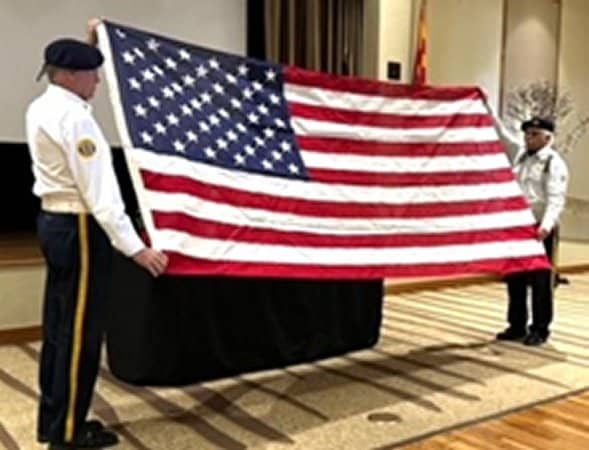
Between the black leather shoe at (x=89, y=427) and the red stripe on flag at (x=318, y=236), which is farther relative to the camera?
the red stripe on flag at (x=318, y=236)

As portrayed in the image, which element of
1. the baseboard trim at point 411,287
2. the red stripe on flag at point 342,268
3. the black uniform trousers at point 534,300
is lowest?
the baseboard trim at point 411,287

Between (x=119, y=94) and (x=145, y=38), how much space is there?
1.13 ft

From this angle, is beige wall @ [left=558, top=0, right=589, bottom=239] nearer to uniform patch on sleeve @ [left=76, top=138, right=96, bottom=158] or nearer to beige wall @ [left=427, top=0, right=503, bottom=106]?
beige wall @ [left=427, top=0, right=503, bottom=106]

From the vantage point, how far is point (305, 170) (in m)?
3.52

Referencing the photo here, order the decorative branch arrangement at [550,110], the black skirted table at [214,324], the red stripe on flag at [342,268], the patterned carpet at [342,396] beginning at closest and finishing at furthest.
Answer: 1. the red stripe on flag at [342,268]
2. the patterned carpet at [342,396]
3. the black skirted table at [214,324]
4. the decorative branch arrangement at [550,110]

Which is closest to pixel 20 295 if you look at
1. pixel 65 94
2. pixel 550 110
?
pixel 65 94

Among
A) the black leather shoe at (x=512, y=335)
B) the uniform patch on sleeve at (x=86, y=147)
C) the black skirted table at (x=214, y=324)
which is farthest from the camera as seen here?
the black leather shoe at (x=512, y=335)

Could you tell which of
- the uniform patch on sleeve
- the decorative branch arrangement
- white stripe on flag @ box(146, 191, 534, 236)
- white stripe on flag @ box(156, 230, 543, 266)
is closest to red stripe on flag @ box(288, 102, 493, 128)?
white stripe on flag @ box(146, 191, 534, 236)

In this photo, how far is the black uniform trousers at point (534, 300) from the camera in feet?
15.0

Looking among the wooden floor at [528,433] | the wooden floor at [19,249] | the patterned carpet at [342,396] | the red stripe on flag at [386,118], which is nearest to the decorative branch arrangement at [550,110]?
the patterned carpet at [342,396]

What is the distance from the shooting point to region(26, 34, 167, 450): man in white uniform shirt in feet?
8.23

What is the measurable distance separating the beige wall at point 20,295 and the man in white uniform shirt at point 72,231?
1993mm

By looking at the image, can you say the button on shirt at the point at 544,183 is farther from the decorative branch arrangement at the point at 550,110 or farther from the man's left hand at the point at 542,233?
the decorative branch arrangement at the point at 550,110

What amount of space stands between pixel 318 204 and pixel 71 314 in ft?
4.38
